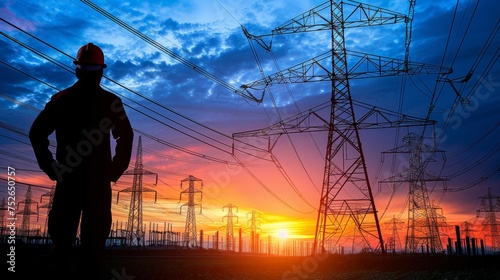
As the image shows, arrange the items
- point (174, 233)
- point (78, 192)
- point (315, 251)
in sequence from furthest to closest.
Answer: point (174, 233), point (315, 251), point (78, 192)

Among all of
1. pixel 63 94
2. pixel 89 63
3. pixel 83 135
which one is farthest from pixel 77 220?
pixel 89 63

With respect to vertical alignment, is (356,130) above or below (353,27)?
below

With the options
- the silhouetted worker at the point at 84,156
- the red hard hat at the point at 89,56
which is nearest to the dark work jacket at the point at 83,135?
the silhouetted worker at the point at 84,156

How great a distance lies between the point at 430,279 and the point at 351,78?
19.4 meters

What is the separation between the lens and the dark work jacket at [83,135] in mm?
3678

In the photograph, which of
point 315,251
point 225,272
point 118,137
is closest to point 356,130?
point 315,251

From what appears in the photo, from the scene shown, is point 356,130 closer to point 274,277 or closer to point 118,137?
point 274,277

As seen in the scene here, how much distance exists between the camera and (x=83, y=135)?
3.74 metres

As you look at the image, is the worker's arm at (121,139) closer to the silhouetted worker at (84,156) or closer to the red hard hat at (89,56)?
the silhouetted worker at (84,156)

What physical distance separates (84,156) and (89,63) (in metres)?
0.82

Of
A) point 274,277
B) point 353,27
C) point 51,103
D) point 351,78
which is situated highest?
point 353,27

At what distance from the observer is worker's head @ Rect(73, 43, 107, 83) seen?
12.7ft

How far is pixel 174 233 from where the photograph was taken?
98062 millimetres

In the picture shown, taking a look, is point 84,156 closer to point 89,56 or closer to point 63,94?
point 63,94
